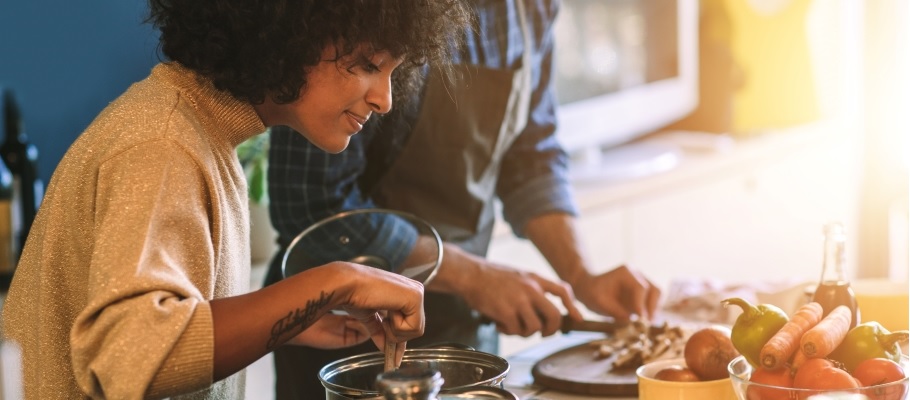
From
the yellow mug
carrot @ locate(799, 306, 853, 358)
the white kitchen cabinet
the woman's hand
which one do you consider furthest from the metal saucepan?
the white kitchen cabinet

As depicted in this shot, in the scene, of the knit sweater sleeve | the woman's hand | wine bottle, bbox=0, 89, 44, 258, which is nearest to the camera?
the knit sweater sleeve

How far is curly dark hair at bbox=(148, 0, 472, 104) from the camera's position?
988 mm

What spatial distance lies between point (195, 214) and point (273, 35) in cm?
18

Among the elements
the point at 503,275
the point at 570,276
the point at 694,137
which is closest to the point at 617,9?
the point at 694,137

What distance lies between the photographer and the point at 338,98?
3.37ft

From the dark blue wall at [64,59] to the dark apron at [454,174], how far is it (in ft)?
2.03

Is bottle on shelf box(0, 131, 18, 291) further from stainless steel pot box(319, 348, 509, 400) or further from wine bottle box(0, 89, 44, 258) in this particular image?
stainless steel pot box(319, 348, 509, 400)

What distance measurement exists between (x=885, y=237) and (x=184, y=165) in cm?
243

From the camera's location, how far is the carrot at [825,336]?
1075 millimetres

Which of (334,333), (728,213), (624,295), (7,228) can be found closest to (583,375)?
(624,295)

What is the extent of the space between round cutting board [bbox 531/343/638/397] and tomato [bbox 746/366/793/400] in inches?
12.0

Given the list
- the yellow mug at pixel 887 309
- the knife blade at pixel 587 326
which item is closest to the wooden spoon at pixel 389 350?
the knife blade at pixel 587 326

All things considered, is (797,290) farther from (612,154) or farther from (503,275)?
(612,154)

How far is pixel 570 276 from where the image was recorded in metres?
1.77
